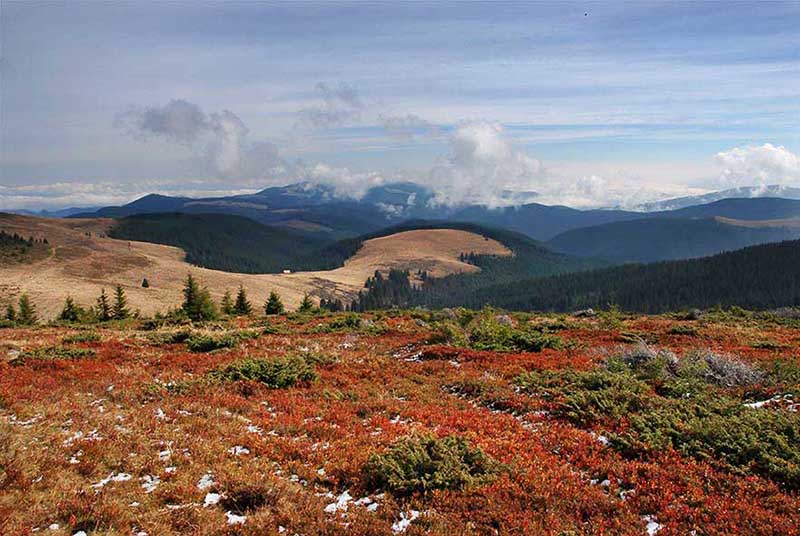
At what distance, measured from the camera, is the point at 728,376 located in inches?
620

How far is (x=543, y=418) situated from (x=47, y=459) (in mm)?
12222

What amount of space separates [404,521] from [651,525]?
4195mm

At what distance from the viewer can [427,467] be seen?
29.8 ft

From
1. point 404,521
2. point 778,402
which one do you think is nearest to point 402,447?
point 404,521

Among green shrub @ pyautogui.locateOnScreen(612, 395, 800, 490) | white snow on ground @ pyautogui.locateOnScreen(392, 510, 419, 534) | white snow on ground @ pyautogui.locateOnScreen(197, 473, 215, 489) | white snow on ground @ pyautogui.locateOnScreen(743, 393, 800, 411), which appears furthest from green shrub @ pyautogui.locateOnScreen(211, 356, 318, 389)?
white snow on ground @ pyautogui.locateOnScreen(743, 393, 800, 411)

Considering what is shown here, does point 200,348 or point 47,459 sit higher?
point 47,459

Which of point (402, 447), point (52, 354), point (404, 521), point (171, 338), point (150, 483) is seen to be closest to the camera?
point (404, 521)

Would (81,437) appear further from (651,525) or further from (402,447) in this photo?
(651,525)

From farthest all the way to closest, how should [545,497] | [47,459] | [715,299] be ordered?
[715,299]
[47,459]
[545,497]

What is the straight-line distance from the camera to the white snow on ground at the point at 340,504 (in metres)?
7.96

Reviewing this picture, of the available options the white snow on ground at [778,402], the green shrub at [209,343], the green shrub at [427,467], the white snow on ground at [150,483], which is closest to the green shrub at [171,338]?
the green shrub at [209,343]

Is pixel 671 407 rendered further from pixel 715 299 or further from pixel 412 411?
pixel 715 299

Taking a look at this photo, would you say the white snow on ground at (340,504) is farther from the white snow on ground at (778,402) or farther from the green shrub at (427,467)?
the white snow on ground at (778,402)

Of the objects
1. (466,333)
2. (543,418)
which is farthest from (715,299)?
(543,418)
